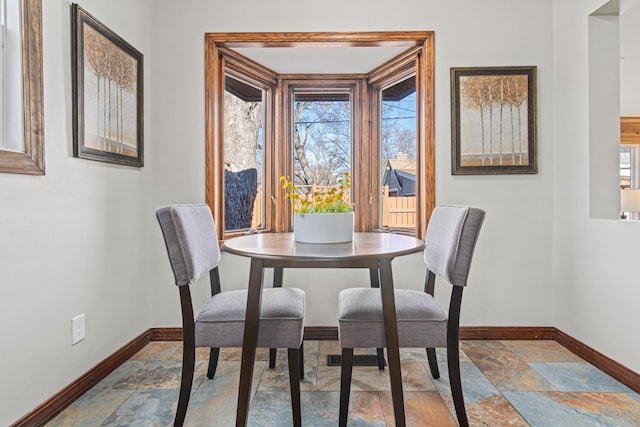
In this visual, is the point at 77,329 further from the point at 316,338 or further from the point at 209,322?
the point at 316,338

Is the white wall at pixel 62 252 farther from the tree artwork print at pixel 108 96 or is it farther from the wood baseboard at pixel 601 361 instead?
the wood baseboard at pixel 601 361

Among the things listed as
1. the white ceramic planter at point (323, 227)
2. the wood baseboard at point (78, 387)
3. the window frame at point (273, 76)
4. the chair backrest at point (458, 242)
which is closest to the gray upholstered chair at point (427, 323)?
the chair backrest at point (458, 242)

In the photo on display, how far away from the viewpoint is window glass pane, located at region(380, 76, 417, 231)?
310 centimetres

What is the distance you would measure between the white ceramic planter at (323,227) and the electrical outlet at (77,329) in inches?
47.0

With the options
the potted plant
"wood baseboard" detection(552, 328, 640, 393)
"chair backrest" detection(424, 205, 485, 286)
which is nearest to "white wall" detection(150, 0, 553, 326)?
"wood baseboard" detection(552, 328, 640, 393)

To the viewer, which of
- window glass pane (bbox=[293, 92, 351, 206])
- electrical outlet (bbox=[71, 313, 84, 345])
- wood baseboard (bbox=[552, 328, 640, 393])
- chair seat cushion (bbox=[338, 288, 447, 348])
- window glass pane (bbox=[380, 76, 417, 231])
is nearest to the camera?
chair seat cushion (bbox=[338, 288, 447, 348])

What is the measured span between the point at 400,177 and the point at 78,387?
253 cm

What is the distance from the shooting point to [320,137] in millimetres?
3348

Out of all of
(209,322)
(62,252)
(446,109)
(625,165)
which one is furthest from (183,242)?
(625,165)

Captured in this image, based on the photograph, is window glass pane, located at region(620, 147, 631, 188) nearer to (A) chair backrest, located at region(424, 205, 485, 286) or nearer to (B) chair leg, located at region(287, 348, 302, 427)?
(A) chair backrest, located at region(424, 205, 485, 286)

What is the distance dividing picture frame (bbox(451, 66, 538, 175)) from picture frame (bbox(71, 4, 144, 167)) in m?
2.10

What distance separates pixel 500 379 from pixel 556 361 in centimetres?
51

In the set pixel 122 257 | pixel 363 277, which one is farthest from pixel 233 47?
pixel 363 277

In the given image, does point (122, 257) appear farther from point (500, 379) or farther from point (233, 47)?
point (500, 379)
